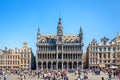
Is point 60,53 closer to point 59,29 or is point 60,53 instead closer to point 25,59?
point 59,29

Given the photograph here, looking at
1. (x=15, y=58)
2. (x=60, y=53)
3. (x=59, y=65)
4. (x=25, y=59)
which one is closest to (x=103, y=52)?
(x=60, y=53)

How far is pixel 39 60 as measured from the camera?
120 m

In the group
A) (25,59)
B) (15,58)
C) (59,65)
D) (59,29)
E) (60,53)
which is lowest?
(59,65)

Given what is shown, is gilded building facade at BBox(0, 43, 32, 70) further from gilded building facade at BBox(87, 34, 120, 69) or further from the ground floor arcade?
gilded building facade at BBox(87, 34, 120, 69)

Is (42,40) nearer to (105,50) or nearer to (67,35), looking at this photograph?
(67,35)

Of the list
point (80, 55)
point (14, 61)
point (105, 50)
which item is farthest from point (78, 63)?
point (14, 61)

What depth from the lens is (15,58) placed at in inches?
4902

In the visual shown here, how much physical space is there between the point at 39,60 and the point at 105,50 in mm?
23068

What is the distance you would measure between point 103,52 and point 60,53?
14890 mm

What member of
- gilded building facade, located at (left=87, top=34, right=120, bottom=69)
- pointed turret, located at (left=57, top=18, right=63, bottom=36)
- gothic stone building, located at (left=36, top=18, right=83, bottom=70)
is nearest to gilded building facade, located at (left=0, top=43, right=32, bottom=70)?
gothic stone building, located at (left=36, top=18, right=83, bottom=70)

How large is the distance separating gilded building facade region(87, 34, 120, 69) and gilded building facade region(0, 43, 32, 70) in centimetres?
2212

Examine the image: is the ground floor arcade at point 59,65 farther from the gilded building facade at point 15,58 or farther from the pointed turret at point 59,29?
the pointed turret at point 59,29

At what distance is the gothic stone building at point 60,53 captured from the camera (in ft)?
392

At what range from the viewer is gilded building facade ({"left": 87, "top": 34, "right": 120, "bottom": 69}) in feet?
383
